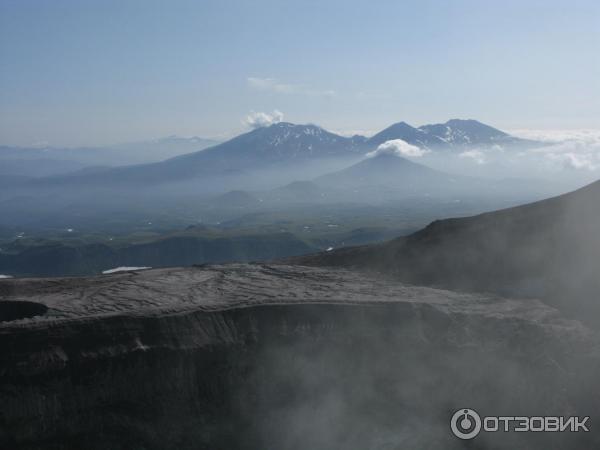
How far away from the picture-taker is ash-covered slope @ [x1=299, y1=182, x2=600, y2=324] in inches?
1249

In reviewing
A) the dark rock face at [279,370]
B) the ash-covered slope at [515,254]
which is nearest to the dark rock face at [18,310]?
the dark rock face at [279,370]

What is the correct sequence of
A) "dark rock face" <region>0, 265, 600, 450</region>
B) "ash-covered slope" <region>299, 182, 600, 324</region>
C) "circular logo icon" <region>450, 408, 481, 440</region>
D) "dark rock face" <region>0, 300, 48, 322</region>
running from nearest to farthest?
1. "dark rock face" <region>0, 265, 600, 450</region>
2. "circular logo icon" <region>450, 408, 481, 440</region>
3. "dark rock face" <region>0, 300, 48, 322</region>
4. "ash-covered slope" <region>299, 182, 600, 324</region>

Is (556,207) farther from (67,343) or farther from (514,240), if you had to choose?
(67,343)

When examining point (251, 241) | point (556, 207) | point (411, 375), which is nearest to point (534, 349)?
point (411, 375)

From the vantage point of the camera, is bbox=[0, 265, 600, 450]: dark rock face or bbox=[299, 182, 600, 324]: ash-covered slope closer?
bbox=[0, 265, 600, 450]: dark rock face

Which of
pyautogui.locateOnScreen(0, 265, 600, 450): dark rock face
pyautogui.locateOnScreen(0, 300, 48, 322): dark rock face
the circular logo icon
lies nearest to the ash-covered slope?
pyautogui.locateOnScreen(0, 265, 600, 450): dark rock face

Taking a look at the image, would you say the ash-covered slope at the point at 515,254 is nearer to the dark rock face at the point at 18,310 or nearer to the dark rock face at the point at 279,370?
the dark rock face at the point at 279,370

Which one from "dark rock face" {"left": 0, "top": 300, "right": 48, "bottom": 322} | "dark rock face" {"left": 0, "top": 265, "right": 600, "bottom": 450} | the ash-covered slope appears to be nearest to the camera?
"dark rock face" {"left": 0, "top": 265, "right": 600, "bottom": 450}

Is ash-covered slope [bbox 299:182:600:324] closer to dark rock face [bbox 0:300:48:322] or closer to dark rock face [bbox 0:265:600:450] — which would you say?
dark rock face [bbox 0:265:600:450]

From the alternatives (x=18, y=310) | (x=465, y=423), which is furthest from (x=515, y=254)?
(x=18, y=310)

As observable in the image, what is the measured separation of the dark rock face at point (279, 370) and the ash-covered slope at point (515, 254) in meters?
3.00

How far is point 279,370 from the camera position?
27.0m

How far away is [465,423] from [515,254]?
557 inches

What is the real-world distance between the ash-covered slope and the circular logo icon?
888 cm
